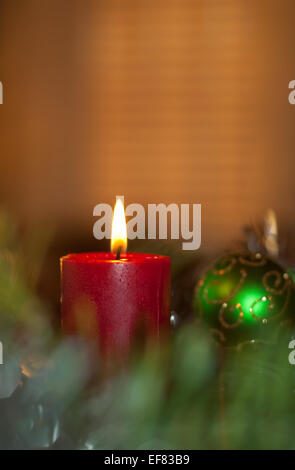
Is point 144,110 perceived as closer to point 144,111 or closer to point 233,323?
point 144,111

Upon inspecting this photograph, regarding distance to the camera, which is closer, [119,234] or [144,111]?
[119,234]

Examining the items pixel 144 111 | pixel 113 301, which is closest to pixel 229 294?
pixel 113 301

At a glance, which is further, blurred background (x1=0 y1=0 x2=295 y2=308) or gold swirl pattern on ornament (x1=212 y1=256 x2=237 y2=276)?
blurred background (x1=0 y1=0 x2=295 y2=308)

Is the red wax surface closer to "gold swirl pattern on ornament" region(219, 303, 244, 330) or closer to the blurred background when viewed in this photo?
"gold swirl pattern on ornament" region(219, 303, 244, 330)

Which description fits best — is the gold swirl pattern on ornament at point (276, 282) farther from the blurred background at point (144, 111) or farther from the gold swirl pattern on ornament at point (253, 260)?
the blurred background at point (144, 111)

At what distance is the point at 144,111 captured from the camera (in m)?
1.53

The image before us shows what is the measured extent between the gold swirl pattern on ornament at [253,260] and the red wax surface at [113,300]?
0.11 meters

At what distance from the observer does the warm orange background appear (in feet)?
4.98

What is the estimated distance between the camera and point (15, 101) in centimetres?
154

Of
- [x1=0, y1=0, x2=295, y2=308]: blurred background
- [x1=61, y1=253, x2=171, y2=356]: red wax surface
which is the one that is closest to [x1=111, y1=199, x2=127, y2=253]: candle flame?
[x1=61, y1=253, x2=171, y2=356]: red wax surface

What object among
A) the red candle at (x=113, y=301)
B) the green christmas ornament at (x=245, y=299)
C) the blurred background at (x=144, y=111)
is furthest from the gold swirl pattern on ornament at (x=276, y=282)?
the blurred background at (x=144, y=111)

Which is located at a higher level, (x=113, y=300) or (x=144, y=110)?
(x=144, y=110)
